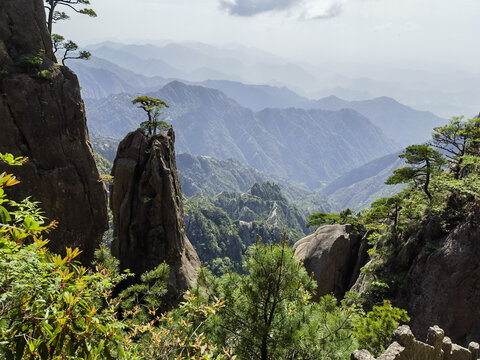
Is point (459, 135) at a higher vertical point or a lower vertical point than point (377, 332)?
higher

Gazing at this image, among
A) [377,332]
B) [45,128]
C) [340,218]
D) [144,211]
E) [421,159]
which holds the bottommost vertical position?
[340,218]

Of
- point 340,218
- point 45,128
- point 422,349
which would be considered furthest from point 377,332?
point 340,218

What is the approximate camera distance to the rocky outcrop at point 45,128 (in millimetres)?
20953

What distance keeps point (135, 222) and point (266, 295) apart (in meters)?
22.3

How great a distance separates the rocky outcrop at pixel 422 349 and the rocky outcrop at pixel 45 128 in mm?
23098

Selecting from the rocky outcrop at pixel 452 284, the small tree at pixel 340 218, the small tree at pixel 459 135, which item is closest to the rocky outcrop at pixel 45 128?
the rocky outcrop at pixel 452 284

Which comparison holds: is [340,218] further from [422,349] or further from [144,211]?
[422,349]

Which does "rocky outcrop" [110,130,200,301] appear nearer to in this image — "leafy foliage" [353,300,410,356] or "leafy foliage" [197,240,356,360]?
"leafy foliage" [353,300,410,356]

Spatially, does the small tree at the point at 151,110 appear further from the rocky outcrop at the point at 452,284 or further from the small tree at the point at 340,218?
the rocky outcrop at the point at 452,284

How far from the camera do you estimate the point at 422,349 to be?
9.15 meters

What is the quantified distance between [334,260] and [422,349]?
68.1ft

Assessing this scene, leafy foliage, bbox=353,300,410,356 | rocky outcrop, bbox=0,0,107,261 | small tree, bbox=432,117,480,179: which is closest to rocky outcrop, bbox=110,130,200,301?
rocky outcrop, bbox=0,0,107,261

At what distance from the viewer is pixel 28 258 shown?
301 cm

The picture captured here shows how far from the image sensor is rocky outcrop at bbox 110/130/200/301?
1101 inches
